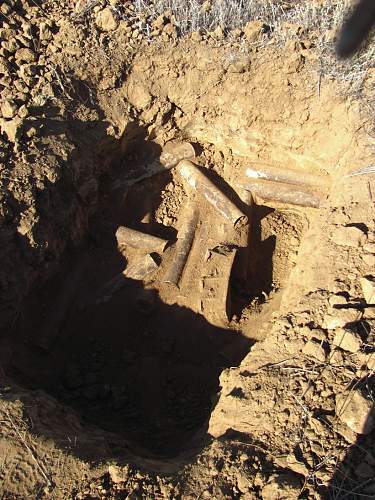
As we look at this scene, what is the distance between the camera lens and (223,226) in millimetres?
7547

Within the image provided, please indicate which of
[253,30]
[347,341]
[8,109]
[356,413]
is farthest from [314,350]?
[253,30]

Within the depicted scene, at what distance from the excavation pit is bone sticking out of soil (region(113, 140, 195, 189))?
0.15m

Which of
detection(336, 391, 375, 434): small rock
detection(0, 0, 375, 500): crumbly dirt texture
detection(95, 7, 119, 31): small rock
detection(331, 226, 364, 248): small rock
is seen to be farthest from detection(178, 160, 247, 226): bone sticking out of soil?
detection(336, 391, 375, 434): small rock

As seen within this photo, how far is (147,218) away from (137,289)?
1443 mm

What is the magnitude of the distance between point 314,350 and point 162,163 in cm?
483

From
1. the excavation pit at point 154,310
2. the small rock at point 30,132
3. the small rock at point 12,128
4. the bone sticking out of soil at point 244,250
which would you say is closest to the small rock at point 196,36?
the excavation pit at point 154,310

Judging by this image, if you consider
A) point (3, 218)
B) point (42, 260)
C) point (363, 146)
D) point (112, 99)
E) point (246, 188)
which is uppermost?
point (112, 99)

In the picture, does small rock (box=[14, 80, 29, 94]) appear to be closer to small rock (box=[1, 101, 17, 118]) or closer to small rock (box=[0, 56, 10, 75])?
small rock (box=[0, 56, 10, 75])

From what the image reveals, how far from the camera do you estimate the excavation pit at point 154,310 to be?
20.5 ft

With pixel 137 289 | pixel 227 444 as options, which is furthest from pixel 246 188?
pixel 227 444

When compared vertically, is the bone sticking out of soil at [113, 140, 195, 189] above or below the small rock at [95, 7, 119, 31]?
below

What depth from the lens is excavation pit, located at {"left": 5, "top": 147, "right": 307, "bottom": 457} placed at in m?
6.26

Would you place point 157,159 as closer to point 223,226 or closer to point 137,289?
point 223,226

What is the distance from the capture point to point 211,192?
7.75 meters
